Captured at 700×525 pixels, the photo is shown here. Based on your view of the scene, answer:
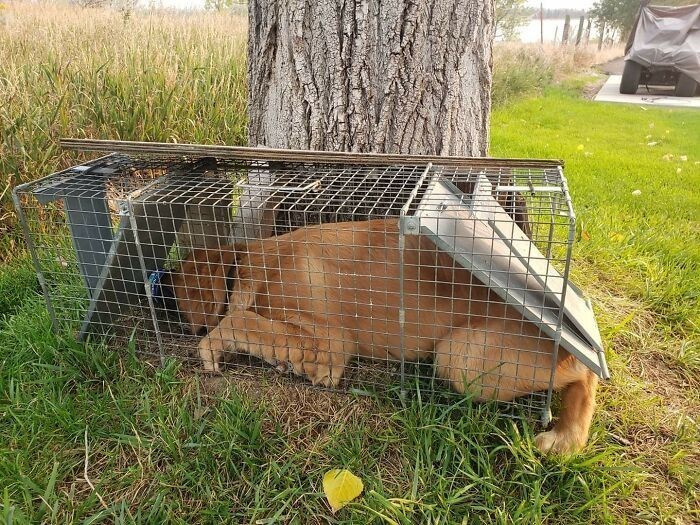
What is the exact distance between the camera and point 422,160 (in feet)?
7.48

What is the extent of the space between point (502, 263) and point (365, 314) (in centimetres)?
66

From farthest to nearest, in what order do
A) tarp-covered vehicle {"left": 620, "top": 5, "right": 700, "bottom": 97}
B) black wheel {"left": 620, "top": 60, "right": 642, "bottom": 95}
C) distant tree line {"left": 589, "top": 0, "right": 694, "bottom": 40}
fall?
distant tree line {"left": 589, "top": 0, "right": 694, "bottom": 40}
black wheel {"left": 620, "top": 60, "right": 642, "bottom": 95}
tarp-covered vehicle {"left": 620, "top": 5, "right": 700, "bottom": 97}

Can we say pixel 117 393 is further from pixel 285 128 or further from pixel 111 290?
pixel 285 128

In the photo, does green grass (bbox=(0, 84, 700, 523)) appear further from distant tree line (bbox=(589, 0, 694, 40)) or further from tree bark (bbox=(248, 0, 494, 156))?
distant tree line (bbox=(589, 0, 694, 40))

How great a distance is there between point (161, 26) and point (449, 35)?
6110mm

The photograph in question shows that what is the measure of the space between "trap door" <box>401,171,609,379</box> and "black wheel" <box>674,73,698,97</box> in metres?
13.7

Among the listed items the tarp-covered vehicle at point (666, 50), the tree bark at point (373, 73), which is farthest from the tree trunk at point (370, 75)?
the tarp-covered vehicle at point (666, 50)

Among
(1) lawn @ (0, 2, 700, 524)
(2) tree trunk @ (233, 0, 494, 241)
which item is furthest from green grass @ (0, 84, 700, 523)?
(2) tree trunk @ (233, 0, 494, 241)

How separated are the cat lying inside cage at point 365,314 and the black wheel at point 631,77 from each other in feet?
44.8

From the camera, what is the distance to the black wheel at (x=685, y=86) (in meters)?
12.8

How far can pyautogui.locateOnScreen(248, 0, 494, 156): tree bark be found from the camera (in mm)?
2408

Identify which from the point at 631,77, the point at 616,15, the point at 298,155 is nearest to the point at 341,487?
the point at 298,155

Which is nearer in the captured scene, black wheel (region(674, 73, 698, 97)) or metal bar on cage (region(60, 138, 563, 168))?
metal bar on cage (region(60, 138, 563, 168))

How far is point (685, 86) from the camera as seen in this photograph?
12977mm
